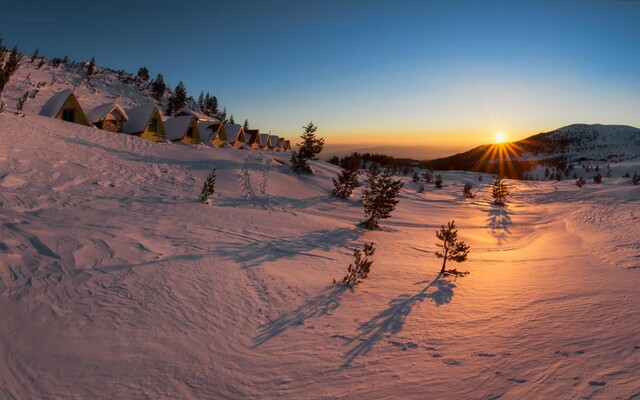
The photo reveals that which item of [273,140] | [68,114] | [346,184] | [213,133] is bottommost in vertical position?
[346,184]

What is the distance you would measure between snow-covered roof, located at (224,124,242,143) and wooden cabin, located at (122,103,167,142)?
9542 mm

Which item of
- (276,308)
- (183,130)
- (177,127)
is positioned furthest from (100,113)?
(276,308)

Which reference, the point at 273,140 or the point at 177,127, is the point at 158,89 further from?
the point at 177,127

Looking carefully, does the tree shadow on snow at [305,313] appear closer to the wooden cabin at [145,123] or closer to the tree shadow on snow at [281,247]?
the tree shadow on snow at [281,247]

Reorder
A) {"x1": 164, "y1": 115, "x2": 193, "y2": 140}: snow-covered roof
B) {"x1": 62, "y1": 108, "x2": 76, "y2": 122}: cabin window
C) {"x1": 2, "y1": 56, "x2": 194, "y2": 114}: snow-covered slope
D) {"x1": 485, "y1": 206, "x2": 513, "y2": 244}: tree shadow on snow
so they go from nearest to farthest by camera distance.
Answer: {"x1": 485, "y1": 206, "x2": 513, "y2": 244}: tree shadow on snow → {"x1": 62, "y1": 108, "x2": 76, "y2": 122}: cabin window → {"x1": 2, "y1": 56, "x2": 194, "y2": 114}: snow-covered slope → {"x1": 164, "y1": 115, "x2": 193, "y2": 140}: snow-covered roof

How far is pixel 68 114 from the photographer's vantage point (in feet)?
70.5

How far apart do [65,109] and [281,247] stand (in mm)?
23322

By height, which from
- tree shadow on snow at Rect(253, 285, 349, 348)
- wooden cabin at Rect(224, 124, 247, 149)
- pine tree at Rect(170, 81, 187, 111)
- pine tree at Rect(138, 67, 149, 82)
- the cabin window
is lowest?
tree shadow on snow at Rect(253, 285, 349, 348)

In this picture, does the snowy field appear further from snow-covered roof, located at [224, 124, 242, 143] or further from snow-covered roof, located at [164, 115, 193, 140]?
snow-covered roof, located at [224, 124, 242, 143]

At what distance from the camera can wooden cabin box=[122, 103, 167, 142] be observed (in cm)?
2533

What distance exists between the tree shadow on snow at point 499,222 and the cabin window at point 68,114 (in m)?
27.1

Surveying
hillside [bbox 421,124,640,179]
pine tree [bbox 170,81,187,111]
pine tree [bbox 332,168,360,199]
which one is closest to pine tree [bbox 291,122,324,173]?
pine tree [bbox 332,168,360,199]

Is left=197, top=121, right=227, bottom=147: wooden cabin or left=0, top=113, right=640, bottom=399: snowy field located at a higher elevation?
left=197, top=121, right=227, bottom=147: wooden cabin

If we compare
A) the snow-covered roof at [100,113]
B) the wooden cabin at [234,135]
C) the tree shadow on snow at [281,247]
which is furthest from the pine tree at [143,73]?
the tree shadow on snow at [281,247]
